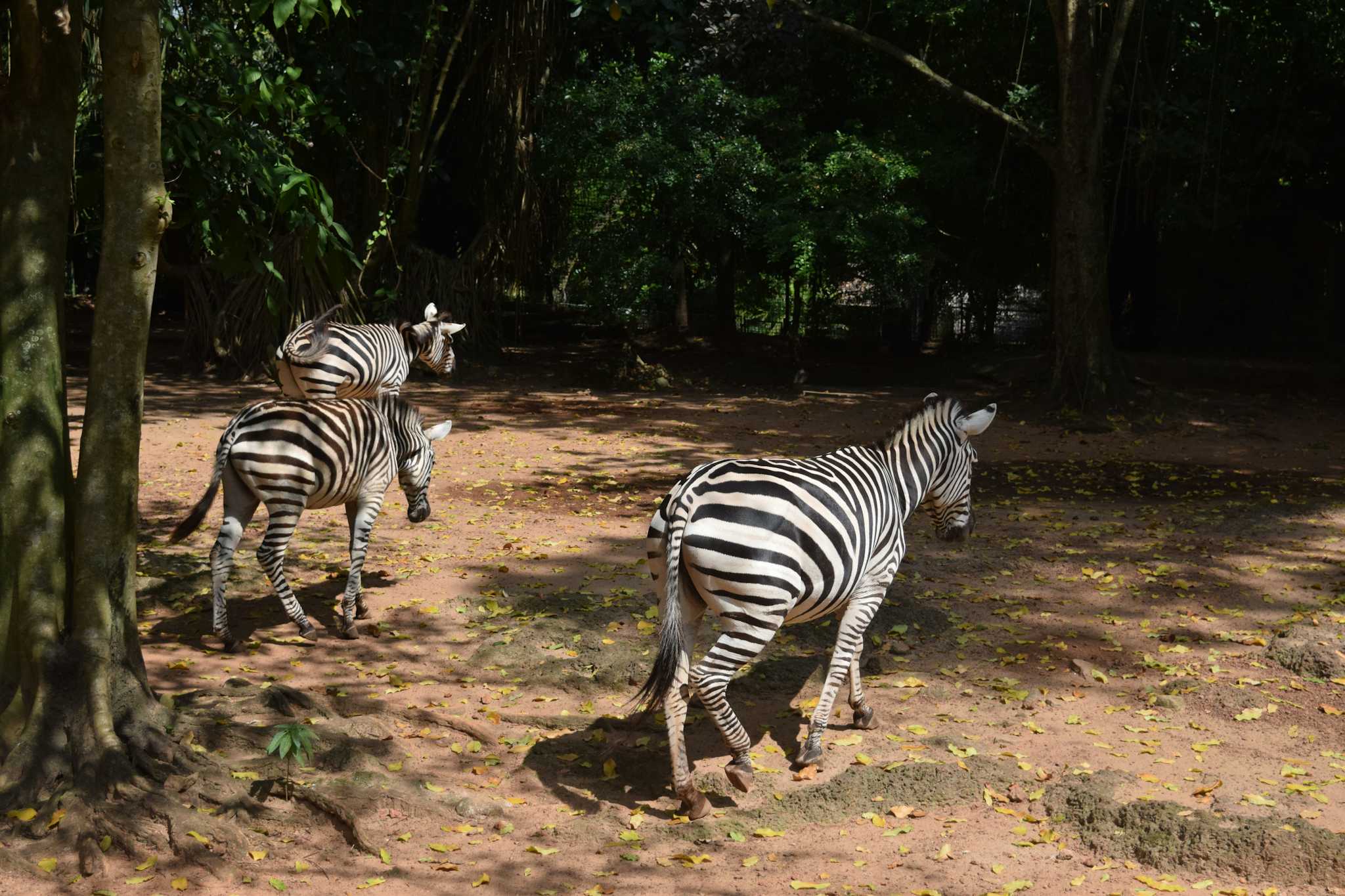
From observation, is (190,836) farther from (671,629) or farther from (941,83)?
(941,83)

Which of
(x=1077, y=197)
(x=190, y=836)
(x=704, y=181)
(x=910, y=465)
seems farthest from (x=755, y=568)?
(x=704, y=181)

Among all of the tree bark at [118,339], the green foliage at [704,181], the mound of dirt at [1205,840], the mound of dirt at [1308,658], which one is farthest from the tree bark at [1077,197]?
the tree bark at [118,339]

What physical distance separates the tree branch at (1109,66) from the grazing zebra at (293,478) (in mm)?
12297

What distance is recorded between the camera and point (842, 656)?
617 centimetres

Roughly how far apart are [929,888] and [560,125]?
1757 cm

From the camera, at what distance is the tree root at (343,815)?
17.0ft

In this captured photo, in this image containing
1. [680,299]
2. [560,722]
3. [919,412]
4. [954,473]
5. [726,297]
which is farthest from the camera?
[680,299]

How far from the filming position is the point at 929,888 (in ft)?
16.0

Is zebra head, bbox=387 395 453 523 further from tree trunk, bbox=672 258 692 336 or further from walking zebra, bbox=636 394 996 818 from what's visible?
tree trunk, bbox=672 258 692 336

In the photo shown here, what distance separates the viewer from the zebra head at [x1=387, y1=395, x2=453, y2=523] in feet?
27.8

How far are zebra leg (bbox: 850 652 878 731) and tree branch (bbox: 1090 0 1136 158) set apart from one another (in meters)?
12.5

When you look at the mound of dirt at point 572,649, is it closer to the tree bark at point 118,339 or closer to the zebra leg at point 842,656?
the zebra leg at point 842,656

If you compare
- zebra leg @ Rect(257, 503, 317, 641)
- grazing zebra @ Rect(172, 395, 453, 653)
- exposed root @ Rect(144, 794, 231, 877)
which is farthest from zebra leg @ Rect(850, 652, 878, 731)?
zebra leg @ Rect(257, 503, 317, 641)

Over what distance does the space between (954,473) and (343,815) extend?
3.96m
